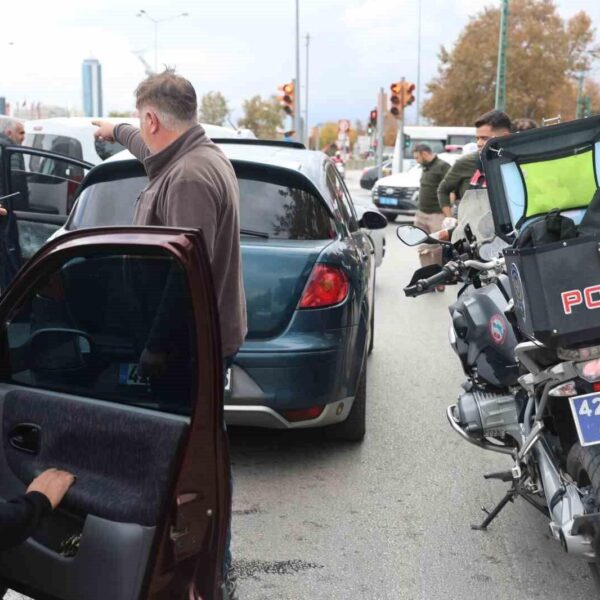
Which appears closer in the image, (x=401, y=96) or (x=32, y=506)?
(x=32, y=506)

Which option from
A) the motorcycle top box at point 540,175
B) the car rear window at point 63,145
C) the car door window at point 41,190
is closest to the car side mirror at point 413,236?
the motorcycle top box at point 540,175

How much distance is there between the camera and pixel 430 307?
10.1 metres

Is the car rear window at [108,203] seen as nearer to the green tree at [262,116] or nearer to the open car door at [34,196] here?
the open car door at [34,196]

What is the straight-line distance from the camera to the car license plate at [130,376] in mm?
2496

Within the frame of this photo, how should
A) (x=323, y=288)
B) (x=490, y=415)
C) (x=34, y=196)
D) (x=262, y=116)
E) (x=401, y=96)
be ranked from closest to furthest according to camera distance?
1. (x=490, y=415)
2. (x=323, y=288)
3. (x=34, y=196)
4. (x=401, y=96)
5. (x=262, y=116)

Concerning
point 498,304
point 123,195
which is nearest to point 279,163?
point 123,195

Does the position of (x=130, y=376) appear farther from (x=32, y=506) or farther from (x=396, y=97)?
(x=396, y=97)

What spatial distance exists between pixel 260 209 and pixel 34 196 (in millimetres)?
2884

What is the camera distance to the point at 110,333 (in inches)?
101

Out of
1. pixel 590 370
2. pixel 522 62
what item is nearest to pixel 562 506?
pixel 590 370

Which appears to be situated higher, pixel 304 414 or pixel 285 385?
pixel 285 385

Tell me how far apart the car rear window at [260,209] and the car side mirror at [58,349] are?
206 cm

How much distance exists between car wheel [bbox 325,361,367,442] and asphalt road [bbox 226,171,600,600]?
0.07m

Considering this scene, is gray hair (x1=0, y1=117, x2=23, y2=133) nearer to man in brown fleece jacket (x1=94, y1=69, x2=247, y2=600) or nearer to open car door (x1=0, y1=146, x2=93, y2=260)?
open car door (x1=0, y1=146, x2=93, y2=260)
